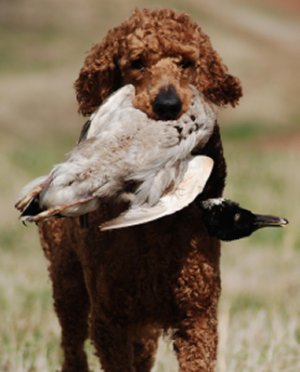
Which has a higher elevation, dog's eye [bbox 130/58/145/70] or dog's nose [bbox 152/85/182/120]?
dog's eye [bbox 130/58/145/70]

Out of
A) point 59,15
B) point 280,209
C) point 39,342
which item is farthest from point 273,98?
point 39,342

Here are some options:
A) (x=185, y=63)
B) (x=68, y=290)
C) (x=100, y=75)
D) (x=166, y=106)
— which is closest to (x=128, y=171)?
(x=166, y=106)

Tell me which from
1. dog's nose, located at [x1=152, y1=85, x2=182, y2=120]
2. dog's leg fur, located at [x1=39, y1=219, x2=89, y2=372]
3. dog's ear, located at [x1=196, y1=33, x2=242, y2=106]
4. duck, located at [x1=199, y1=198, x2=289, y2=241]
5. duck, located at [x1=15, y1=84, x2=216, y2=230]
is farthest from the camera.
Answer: dog's leg fur, located at [x1=39, y1=219, x2=89, y2=372]

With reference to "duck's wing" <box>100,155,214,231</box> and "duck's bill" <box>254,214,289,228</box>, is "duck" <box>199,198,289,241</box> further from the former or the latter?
"duck's wing" <box>100,155,214,231</box>

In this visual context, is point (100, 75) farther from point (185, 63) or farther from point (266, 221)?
point (266, 221)

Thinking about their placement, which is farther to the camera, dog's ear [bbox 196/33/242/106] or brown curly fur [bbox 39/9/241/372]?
dog's ear [bbox 196/33/242/106]

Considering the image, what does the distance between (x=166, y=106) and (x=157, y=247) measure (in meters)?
0.56

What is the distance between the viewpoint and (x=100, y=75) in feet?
13.6

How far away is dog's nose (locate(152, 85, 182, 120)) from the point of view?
367 cm

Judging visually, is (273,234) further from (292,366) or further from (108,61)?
(108,61)

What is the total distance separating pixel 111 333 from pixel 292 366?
1209 mm

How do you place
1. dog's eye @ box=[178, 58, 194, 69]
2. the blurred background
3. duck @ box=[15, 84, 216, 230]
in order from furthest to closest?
the blurred background, dog's eye @ box=[178, 58, 194, 69], duck @ box=[15, 84, 216, 230]

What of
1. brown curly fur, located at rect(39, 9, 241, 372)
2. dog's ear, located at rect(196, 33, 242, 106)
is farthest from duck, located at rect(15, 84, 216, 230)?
dog's ear, located at rect(196, 33, 242, 106)

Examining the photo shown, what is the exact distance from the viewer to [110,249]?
3994 mm
